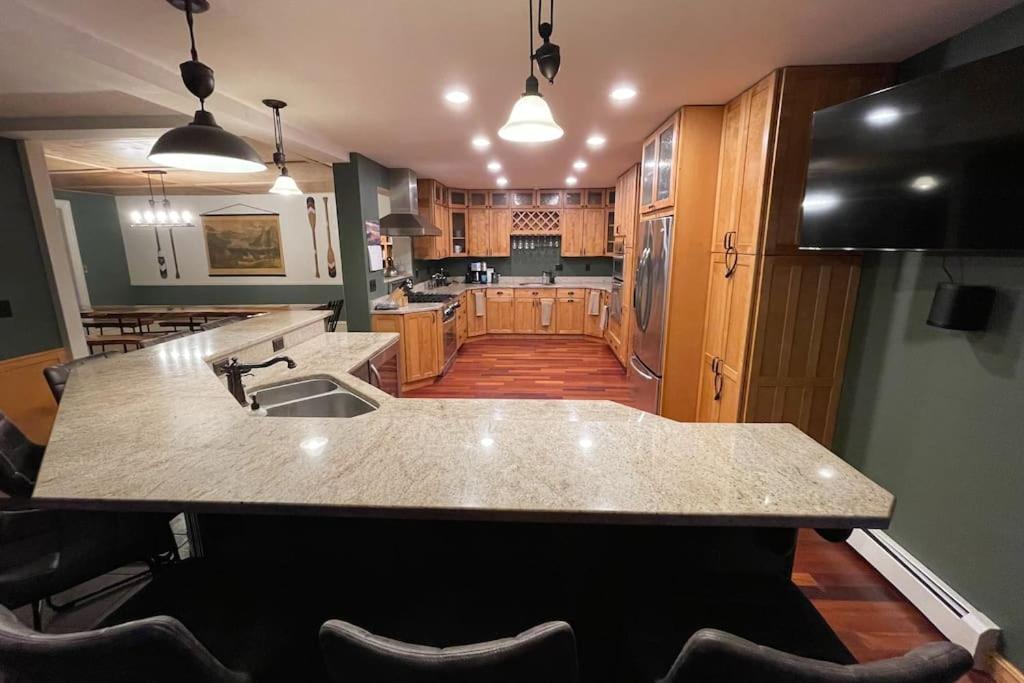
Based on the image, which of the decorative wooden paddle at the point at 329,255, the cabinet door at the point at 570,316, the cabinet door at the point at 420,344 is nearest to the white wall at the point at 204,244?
the decorative wooden paddle at the point at 329,255

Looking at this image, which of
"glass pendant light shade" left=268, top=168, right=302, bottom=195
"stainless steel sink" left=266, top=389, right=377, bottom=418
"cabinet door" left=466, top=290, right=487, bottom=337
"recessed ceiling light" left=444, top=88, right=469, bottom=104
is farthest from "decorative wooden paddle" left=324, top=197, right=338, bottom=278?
"stainless steel sink" left=266, top=389, right=377, bottom=418

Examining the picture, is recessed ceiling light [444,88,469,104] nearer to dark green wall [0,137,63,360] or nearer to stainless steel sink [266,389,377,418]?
stainless steel sink [266,389,377,418]

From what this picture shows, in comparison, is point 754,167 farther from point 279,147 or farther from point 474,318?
point 474,318

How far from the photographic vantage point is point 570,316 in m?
6.86

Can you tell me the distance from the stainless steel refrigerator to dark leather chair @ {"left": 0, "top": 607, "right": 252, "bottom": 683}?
3.02 meters

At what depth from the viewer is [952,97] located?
4.75ft

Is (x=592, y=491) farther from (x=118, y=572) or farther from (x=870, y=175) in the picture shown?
(x=118, y=572)

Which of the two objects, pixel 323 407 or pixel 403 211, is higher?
pixel 403 211

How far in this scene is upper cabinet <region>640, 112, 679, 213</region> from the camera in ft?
9.71

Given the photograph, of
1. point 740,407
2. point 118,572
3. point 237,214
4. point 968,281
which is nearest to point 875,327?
point 968,281

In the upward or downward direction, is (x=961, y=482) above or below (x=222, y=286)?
below

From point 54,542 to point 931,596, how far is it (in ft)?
10.9

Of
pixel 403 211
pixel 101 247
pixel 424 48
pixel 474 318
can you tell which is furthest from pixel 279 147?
pixel 101 247

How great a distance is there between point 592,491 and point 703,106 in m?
2.86
